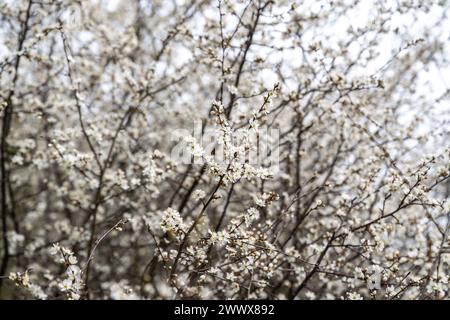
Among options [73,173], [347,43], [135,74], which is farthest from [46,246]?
[347,43]

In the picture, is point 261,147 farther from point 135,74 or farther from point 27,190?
point 27,190

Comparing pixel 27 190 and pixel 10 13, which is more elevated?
pixel 10 13

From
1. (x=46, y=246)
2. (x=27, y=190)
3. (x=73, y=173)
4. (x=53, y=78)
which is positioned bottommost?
(x=46, y=246)

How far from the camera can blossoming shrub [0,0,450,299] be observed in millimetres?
3824

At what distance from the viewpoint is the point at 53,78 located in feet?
20.2

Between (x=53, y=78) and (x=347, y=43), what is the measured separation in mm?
3738

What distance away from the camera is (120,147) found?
5645mm

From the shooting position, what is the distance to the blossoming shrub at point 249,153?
3824 mm

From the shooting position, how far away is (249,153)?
350 cm
